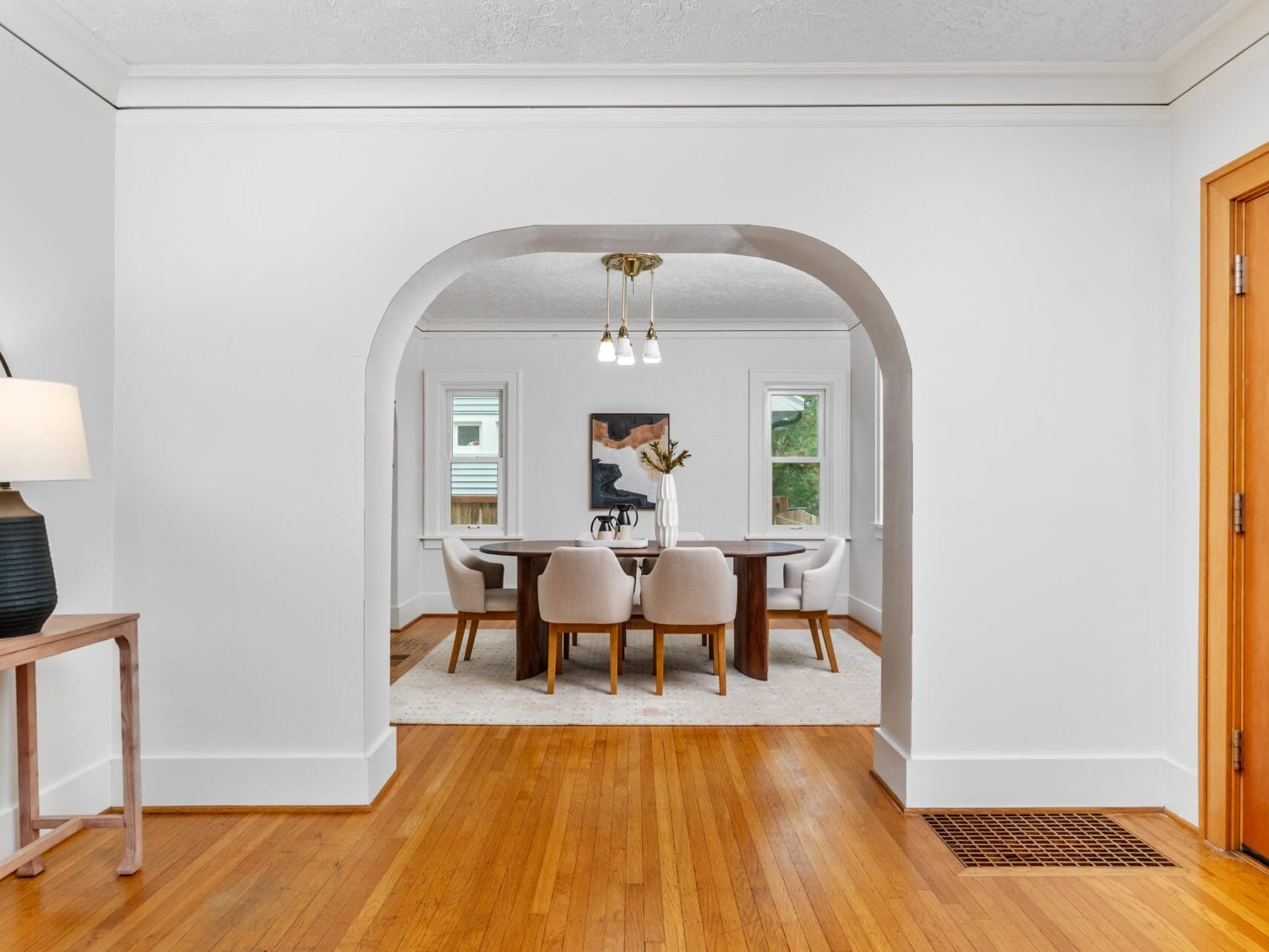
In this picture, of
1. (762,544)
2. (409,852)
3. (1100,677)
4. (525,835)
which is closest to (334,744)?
(409,852)

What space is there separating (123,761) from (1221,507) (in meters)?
3.47

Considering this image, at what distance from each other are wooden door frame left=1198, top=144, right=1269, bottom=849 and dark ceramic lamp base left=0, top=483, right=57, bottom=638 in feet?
11.4

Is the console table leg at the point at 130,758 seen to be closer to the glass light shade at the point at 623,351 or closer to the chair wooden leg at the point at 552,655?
the chair wooden leg at the point at 552,655

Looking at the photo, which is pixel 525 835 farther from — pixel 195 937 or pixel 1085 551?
pixel 1085 551

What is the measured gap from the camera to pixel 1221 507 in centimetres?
263

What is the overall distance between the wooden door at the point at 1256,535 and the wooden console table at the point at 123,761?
3.33 meters

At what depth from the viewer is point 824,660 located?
535cm

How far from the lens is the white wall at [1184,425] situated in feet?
8.91

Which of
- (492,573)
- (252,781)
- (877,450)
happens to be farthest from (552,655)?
(877,450)

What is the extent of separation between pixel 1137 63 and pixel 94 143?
3.59 metres

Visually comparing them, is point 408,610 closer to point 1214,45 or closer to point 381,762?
point 381,762

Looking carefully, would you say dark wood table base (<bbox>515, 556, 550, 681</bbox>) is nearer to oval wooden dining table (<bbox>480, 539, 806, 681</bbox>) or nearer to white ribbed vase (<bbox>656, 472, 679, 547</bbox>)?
oval wooden dining table (<bbox>480, 539, 806, 681</bbox>)

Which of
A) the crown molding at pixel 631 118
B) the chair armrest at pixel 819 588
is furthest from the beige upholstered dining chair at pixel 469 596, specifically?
the crown molding at pixel 631 118

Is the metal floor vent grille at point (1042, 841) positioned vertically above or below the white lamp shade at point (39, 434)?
below
